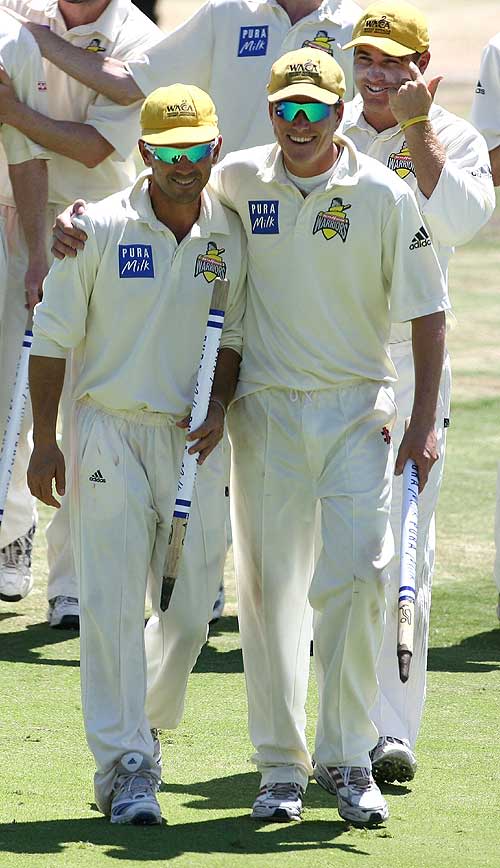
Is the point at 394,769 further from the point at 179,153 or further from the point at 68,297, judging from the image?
the point at 179,153

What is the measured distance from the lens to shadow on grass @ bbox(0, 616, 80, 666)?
23.5 ft

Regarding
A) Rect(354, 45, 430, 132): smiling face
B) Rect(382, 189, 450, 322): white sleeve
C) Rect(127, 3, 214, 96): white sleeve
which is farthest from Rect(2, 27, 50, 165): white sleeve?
Rect(382, 189, 450, 322): white sleeve

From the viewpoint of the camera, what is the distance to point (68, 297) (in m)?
5.16

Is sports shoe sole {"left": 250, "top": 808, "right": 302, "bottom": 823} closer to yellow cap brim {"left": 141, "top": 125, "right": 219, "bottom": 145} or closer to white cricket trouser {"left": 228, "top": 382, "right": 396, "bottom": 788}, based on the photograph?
white cricket trouser {"left": 228, "top": 382, "right": 396, "bottom": 788}

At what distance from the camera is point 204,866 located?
4730 mm

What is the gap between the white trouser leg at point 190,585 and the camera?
530cm

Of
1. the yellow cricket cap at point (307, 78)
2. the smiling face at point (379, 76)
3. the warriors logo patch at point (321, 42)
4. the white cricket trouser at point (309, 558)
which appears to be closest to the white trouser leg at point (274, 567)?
the white cricket trouser at point (309, 558)

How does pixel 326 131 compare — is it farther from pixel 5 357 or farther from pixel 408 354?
pixel 5 357

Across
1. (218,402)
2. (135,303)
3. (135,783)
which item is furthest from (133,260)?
(135,783)

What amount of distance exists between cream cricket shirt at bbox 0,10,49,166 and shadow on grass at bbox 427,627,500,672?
2643 millimetres

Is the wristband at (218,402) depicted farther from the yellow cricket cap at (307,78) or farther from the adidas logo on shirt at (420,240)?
the yellow cricket cap at (307,78)

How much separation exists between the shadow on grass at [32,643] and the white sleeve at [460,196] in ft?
8.15

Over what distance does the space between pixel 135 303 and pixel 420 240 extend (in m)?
0.84

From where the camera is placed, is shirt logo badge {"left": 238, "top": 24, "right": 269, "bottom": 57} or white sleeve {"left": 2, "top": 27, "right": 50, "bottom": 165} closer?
shirt logo badge {"left": 238, "top": 24, "right": 269, "bottom": 57}
